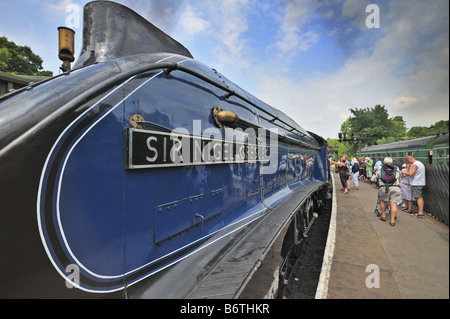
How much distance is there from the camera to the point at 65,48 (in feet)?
6.85

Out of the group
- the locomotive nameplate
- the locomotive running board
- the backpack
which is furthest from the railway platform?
the locomotive nameplate

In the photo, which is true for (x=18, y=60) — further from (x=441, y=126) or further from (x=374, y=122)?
(x=441, y=126)

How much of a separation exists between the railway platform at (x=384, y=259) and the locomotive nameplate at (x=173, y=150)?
1.27 m

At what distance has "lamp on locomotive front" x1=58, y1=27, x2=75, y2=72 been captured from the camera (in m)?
2.08

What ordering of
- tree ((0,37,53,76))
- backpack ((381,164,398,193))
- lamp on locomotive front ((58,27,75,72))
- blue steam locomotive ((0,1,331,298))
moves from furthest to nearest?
tree ((0,37,53,76)) < backpack ((381,164,398,193)) < lamp on locomotive front ((58,27,75,72)) < blue steam locomotive ((0,1,331,298))

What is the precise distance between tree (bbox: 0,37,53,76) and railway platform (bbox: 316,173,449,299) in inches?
809

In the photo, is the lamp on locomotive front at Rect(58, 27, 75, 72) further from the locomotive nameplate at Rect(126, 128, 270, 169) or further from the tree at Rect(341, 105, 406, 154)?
the tree at Rect(341, 105, 406, 154)

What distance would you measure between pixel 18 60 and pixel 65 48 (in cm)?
2221

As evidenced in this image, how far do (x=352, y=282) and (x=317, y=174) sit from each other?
214 inches

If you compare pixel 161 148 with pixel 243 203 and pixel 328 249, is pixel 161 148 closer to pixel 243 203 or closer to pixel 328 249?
pixel 243 203

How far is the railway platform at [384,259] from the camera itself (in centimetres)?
74

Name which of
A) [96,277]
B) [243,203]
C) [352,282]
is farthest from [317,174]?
[96,277]

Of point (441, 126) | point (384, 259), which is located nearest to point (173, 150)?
point (441, 126)
